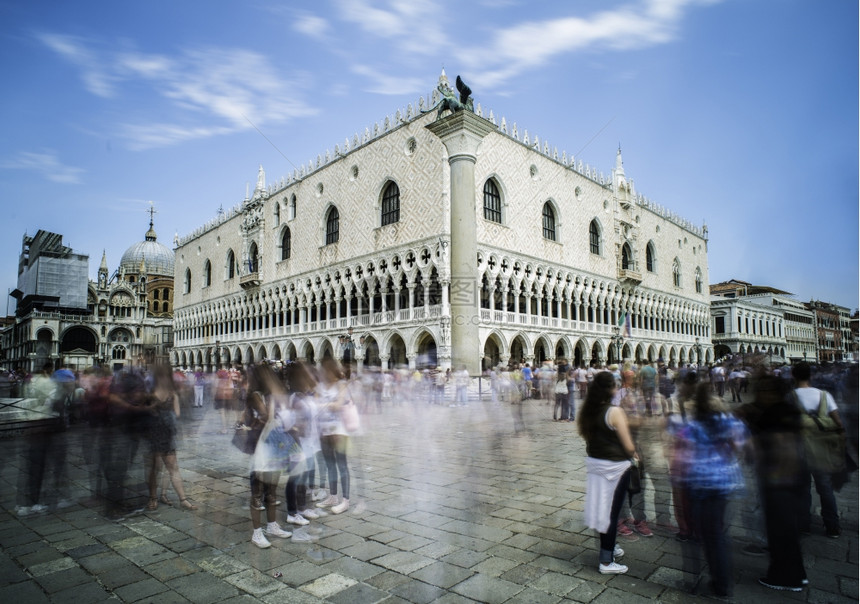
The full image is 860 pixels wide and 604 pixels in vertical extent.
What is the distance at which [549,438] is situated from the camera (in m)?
9.91

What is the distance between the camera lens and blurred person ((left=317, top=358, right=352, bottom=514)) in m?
5.28

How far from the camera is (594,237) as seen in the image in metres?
34.4

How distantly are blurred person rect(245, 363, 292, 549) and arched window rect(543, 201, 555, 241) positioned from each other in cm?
2697

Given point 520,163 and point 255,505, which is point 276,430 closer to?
point 255,505

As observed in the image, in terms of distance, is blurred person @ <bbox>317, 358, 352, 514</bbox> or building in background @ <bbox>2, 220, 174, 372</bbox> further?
building in background @ <bbox>2, 220, 174, 372</bbox>

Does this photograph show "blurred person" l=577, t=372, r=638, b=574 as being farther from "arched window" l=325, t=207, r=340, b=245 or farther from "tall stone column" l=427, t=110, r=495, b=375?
"arched window" l=325, t=207, r=340, b=245

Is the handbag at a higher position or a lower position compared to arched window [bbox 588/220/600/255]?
lower

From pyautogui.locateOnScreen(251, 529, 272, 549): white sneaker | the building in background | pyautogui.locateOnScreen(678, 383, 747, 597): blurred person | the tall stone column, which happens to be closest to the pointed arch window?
the tall stone column

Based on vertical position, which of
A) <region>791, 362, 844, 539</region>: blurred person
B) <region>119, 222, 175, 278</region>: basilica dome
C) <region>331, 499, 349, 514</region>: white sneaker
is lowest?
<region>331, 499, 349, 514</region>: white sneaker

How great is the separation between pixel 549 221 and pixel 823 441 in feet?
89.0

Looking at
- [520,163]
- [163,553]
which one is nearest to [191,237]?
[520,163]

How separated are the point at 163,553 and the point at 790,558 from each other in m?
4.29

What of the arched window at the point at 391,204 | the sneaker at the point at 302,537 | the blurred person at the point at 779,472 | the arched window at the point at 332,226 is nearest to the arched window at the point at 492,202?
the arched window at the point at 391,204

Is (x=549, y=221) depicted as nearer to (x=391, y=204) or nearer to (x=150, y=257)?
(x=391, y=204)
